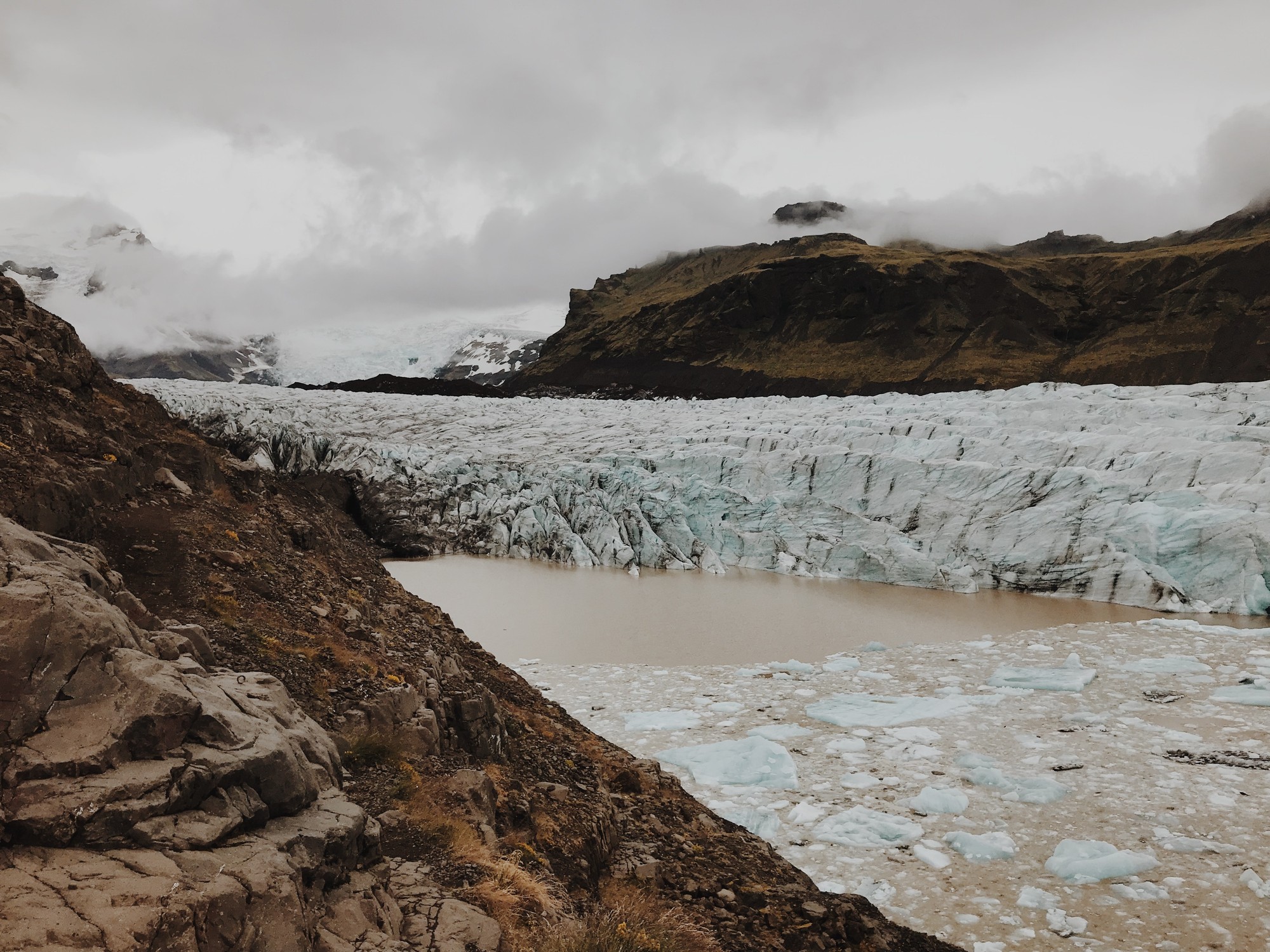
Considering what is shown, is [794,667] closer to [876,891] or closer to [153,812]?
[876,891]

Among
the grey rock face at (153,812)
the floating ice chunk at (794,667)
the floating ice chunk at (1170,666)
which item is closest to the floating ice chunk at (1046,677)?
the floating ice chunk at (1170,666)

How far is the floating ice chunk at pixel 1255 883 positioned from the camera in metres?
5.79

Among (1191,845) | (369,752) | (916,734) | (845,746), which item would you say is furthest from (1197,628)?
(369,752)

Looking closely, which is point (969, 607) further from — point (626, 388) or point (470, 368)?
point (470, 368)

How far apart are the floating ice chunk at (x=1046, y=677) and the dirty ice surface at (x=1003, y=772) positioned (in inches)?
1.9

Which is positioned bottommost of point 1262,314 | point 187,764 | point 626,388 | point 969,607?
point 969,607

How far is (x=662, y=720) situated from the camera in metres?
10.2

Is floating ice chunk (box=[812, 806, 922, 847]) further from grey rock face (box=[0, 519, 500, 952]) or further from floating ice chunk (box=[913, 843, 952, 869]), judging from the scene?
grey rock face (box=[0, 519, 500, 952])

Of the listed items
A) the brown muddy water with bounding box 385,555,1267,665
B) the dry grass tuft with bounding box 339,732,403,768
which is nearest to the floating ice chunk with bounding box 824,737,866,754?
the brown muddy water with bounding box 385,555,1267,665

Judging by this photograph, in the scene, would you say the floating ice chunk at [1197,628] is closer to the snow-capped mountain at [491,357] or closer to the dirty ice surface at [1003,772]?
the dirty ice surface at [1003,772]

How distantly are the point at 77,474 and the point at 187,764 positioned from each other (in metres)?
3.58

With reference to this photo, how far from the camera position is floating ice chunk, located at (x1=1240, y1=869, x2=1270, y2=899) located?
5.79m

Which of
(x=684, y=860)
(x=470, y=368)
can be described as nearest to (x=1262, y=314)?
(x=684, y=860)

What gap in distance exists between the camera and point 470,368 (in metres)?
163
